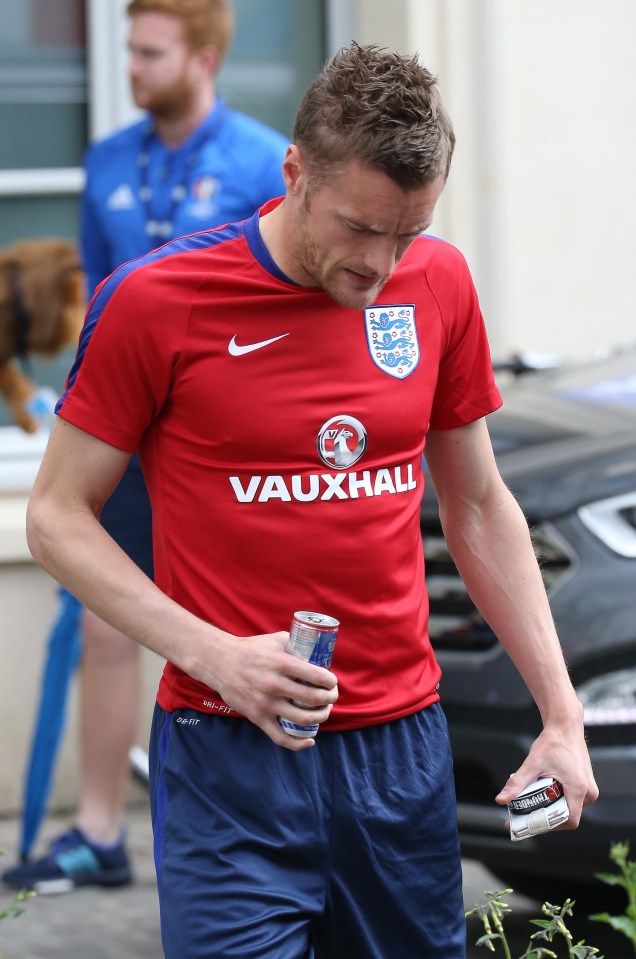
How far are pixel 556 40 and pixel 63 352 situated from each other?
100 inches

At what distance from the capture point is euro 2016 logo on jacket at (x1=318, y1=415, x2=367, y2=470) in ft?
8.25

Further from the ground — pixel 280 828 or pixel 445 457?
pixel 445 457

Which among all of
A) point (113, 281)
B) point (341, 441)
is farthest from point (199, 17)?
point (341, 441)

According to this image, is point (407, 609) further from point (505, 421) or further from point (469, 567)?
point (505, 421)

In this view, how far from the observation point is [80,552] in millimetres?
2494

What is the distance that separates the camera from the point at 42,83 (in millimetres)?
6844

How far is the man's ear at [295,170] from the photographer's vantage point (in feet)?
8.02

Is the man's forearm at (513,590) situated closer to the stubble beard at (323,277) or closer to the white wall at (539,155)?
the stubble beard at (323,277)

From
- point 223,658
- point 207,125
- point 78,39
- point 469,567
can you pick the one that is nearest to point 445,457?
point 469,567

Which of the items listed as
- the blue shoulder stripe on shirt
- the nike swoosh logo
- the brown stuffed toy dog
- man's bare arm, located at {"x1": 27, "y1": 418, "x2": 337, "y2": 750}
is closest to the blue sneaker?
the brown stuffed toy dog

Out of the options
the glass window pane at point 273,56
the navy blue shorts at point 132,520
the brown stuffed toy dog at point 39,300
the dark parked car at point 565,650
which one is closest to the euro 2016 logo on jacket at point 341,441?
the dark parked car at point 565,650

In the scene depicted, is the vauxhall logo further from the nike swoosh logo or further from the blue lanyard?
the blue lanyard

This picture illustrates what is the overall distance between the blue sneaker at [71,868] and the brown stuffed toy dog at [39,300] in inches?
73.2

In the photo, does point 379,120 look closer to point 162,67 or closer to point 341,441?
point 341,441
